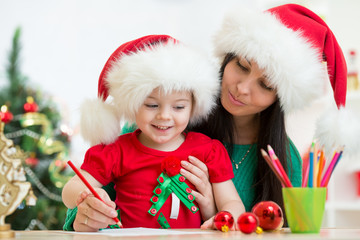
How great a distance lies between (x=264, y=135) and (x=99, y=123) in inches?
24.7

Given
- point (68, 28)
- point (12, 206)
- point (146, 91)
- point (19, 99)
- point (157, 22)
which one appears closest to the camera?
point (12, 206)

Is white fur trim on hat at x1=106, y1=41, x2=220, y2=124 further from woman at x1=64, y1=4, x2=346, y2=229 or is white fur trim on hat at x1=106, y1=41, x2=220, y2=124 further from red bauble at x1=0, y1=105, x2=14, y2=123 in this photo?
red bauble at x1=0, y1=105, x2=14, y2=123

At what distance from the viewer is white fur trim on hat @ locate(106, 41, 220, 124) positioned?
50.2 inches

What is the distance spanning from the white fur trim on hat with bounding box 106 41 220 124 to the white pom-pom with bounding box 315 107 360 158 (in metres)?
0.41

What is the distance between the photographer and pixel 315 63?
150 centimetres

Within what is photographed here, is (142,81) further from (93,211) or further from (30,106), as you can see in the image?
(30,106)

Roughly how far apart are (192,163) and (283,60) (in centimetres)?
43

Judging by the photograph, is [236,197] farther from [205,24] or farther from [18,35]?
[205,24]

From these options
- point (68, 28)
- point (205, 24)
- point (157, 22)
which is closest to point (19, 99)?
point (68, 28)

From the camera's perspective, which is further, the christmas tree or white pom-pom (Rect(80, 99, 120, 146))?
the christmas tree

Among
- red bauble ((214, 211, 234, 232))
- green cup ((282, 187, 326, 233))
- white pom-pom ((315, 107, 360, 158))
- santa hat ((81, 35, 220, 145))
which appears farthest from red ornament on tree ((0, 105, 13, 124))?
green cup ((282, 187, 326, 233))

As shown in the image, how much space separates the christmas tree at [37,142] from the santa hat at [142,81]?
1.51 m

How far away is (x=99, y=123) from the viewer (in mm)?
A: 1359

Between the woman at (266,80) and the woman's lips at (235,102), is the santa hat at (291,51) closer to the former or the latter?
the woman at (266,80)
